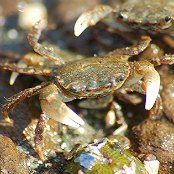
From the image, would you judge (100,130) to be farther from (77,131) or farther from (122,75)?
(122,75)

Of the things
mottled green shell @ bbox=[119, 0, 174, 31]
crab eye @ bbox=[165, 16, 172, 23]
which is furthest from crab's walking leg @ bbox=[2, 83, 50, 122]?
crab eye @ bbox=[165, 16, 172, 23]

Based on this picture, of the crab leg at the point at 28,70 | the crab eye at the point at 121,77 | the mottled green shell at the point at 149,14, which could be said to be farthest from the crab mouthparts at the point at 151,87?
the crab leg at the point at 28,70

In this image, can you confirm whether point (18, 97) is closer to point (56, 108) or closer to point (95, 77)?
point (56, 108)

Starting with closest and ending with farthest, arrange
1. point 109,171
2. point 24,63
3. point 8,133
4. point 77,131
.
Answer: point 109,171 < point 8,133 < point 77,131 < point 24,63

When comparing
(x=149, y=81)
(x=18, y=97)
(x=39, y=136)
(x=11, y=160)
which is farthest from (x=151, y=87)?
(x=11, y=160)

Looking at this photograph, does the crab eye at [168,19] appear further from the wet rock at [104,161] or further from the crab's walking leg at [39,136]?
the crab's walking leg at [39,136]

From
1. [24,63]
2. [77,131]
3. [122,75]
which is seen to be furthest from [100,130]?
[24,63]
